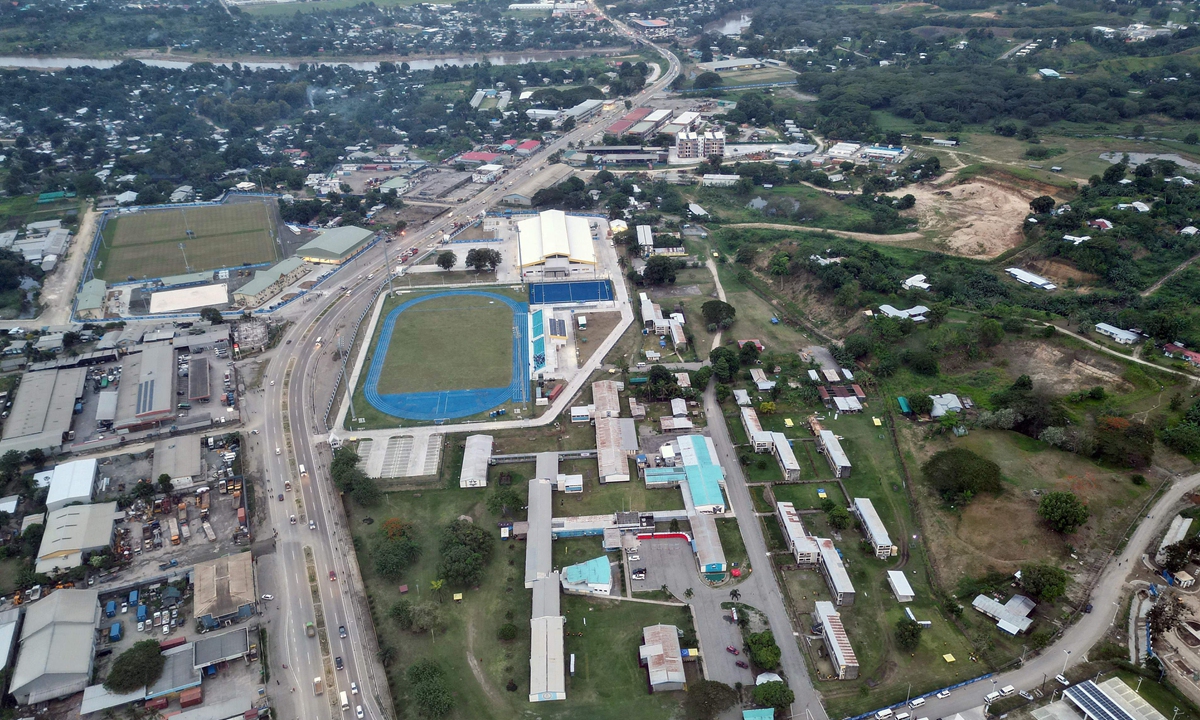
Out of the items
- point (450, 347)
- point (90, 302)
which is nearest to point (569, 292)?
point (450, 347)

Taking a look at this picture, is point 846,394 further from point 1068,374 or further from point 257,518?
point 257,518

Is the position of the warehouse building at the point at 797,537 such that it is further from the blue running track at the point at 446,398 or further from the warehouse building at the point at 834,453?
the blue running track at the point at 446,398

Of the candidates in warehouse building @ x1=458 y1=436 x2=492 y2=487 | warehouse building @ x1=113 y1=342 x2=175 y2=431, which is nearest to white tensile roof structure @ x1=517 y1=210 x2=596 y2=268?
warehouse building @ x1=458 y1=436 x2=492 y2=487

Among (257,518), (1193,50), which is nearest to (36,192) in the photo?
(257,518)

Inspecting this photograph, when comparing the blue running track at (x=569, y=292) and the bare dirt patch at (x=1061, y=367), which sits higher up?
the bare dirt patch at (x=1061, y=367)

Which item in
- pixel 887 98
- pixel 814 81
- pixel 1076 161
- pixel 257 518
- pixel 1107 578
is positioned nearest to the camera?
pixel 1107 578

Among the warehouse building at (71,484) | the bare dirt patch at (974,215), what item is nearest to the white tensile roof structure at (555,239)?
the bare dirt patch at (974,215)

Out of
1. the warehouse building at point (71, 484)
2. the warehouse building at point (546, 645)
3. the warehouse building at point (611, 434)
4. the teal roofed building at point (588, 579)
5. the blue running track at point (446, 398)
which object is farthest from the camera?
the blue running track at point (446, 398)
